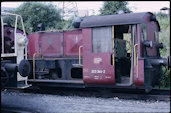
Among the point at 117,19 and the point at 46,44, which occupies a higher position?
the point at 117,19

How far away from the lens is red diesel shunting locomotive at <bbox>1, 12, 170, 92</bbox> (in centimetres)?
721

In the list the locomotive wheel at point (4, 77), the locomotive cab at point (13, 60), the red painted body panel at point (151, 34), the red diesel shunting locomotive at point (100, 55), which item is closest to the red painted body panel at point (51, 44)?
the red diesel shunting locomotive at point (100, 55)

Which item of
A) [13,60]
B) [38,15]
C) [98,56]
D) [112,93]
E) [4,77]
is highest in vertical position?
[38,15]

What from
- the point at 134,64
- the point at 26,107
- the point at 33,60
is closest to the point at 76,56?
the point at 33,60

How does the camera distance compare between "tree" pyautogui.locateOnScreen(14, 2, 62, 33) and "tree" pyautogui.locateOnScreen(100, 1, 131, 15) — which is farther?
"tree" pyautogui.locateOnScreen(14, 2, 62, 33)

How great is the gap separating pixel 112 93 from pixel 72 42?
2.53m

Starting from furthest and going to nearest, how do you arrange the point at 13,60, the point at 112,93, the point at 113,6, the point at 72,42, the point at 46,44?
the point at 113,6
the point at 46,44
the point at 72,42
the point at 112,93
the point at 13,60

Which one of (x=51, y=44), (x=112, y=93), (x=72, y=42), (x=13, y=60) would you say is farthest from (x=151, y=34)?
(x=13, y=60)

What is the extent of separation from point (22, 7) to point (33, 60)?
52.7ft

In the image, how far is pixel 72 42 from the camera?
8961mm

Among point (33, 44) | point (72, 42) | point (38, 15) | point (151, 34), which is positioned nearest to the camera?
point (151, 34)

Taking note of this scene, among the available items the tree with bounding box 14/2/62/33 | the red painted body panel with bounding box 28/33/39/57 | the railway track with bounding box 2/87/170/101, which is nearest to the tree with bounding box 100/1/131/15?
the tree with bounding box 14/2/62/33

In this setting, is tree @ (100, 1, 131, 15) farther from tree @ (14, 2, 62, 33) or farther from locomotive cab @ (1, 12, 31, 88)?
locomotive cab @ (1, 12, 31, 88)

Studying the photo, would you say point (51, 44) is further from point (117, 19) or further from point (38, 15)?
point (38, 15)
